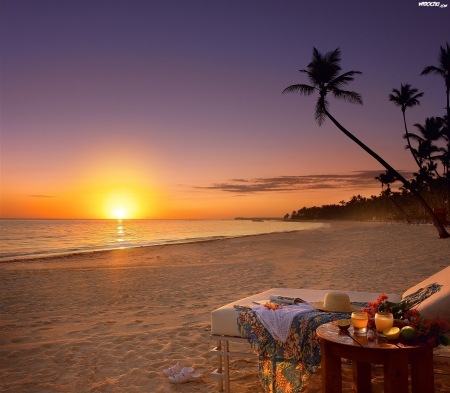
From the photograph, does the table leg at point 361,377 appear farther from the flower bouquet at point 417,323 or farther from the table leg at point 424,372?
the table leg at point 424,372

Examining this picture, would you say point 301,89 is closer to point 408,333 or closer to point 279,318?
point 279,318

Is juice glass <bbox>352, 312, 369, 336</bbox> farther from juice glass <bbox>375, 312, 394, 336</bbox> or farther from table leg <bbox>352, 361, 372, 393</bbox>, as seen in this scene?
table leg <bbox>352, 361, 372, 393</bbox>

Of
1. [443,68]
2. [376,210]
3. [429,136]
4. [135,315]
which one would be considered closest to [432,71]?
[443,68]

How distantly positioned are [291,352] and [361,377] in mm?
546

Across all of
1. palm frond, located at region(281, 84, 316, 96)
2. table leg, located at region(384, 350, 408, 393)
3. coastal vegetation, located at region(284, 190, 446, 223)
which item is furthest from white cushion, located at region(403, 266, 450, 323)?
coastal vegetation, located at region(284, 190, 446, 223)

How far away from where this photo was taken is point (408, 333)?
8.03ft

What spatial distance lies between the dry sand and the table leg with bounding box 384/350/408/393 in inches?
51.8

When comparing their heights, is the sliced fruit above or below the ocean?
above

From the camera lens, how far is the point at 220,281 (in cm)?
1012

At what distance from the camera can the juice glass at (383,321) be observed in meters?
2.59

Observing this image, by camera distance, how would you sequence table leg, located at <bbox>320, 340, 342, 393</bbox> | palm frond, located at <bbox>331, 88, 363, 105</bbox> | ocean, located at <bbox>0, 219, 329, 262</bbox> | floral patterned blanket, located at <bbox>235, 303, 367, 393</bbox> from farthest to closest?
ocean, located at <bbox>0, 219, 329, 262</bbox>
palm frond, located at <bbox>331, 88, 363, 105</bbox>
floral patterned blanket, located at <bbox>235, 303, 367, 393</bbox>
table leg, located at <bbox>320, 340, 342, 393</bbox>

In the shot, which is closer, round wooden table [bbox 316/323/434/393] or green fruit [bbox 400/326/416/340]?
round wooden table [bbox 316/323/434/393]

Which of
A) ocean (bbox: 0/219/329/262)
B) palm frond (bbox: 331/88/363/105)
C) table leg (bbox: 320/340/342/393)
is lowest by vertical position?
ocean (bbox: 0/219/329/262)

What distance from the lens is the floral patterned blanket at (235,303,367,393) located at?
10.5 feet
